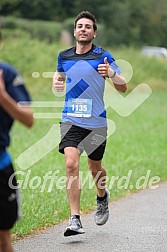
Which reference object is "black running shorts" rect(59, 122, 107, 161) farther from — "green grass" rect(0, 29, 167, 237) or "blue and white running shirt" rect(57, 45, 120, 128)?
"green grass" rect(0, 29, 167, 237)

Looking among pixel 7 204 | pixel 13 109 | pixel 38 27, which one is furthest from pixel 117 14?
pixel 13 109

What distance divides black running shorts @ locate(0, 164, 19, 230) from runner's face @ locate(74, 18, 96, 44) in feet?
9.43

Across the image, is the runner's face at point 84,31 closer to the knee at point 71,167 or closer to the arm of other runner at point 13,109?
the knee at point 71,167

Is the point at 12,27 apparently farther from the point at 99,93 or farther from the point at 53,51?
the point at 99,93

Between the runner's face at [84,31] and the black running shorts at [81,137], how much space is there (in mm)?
873

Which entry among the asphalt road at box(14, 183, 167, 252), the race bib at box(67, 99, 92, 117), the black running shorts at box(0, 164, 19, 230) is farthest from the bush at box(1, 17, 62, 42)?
the black running shorts at box(0, 164, 19, 230)

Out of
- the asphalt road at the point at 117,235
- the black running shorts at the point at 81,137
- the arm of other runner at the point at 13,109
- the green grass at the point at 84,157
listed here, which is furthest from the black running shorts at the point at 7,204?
the green grass at the point at 84,157

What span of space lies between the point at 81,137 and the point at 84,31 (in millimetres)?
1081

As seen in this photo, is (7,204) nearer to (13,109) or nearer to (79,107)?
(13,109)

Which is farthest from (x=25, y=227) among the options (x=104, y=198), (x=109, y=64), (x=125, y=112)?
(x=125, y=112)

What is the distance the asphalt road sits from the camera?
284 inches

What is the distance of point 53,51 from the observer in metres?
36.0

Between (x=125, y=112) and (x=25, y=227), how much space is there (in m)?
16.2

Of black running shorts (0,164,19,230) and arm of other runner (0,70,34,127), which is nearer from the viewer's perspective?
arm of other runner (0,70,34,127)
